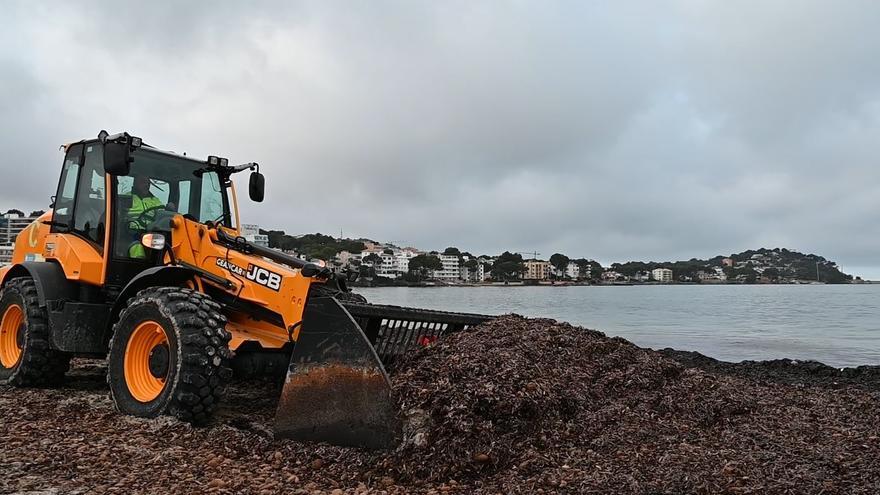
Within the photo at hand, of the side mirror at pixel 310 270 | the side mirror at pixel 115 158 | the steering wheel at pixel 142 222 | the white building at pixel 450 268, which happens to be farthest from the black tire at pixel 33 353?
the white building at pixel 450 268

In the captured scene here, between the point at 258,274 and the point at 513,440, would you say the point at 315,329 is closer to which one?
the point at 258,274

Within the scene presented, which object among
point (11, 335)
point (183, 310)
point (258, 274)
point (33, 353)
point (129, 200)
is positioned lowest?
point (33, 353)

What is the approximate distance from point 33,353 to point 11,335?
2.85ft

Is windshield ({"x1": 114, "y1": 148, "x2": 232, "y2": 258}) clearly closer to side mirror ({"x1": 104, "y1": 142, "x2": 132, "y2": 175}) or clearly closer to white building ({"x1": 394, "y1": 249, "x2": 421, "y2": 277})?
side mirror ({"x1": 104, "y1": 142, "x2": 132, "y2": 175})

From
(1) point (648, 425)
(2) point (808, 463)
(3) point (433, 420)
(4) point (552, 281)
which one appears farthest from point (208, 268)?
(4) point (552, 281)

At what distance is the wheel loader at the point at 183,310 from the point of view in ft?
15.8

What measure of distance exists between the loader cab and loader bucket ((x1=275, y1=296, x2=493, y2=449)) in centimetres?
237

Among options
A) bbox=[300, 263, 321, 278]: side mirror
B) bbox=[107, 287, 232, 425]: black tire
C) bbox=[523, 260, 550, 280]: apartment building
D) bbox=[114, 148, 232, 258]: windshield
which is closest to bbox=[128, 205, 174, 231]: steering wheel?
bbox=[114, 148, 232, 258]: windshield

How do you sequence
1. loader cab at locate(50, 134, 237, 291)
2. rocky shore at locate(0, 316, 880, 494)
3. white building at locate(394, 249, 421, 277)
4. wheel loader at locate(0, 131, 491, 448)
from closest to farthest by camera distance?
rocky shore at locate(0, 316, 880, 494) < wheel loader at locate(0, 131, 491, 448) < loader cab at locate(50, 134, 237, 291) < white building at locate(394, 249, 421, 277)

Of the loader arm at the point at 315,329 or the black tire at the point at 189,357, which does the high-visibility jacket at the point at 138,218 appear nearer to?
the loader arm at the point at 315,329

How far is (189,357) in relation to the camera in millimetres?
5012

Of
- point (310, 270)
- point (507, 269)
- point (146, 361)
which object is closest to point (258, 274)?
point (310, 270)

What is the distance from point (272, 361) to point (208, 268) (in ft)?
3.83

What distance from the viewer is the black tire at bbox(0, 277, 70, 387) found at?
6.72 metres
